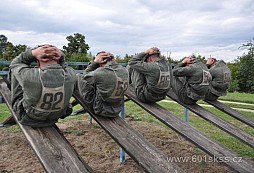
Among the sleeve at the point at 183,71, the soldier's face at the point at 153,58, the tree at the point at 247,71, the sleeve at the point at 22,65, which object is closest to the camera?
the sleeve at the point at 22,65

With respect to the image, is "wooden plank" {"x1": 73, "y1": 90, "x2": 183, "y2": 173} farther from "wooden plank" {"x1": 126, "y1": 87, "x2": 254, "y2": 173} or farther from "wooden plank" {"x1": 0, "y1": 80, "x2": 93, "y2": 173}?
"wooden plank" {"x1": 126, "y1": 87, "x2": 254, "y2": 173}

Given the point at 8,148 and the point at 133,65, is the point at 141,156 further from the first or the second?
the point at 8,148

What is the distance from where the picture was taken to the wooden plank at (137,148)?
74.5 inches

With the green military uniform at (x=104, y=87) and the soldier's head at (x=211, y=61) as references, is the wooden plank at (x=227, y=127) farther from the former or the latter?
the green military uniform at (x=104, y=87)

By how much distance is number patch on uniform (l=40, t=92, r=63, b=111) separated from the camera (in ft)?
5.88

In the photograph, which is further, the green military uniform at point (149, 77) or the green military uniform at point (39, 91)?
the green military uniform at point (149, 77)

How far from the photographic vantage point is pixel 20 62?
1.97 meters

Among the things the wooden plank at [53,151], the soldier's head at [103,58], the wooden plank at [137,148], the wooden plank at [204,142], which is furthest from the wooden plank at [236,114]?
the wooden plank at [53,151]

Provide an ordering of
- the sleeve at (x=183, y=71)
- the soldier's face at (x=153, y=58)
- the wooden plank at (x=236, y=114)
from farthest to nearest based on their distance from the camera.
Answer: the wooden plank at (x=236, y=114) < the sleeve at (x=183, y=71) < the soldier's face at (x=153, y=58)

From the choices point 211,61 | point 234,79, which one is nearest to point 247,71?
point 234,79

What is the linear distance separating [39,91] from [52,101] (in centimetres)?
13

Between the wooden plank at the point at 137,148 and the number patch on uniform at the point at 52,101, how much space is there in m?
0.61

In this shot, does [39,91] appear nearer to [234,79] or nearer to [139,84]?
[139,84]

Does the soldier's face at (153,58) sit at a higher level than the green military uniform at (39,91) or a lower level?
higher
